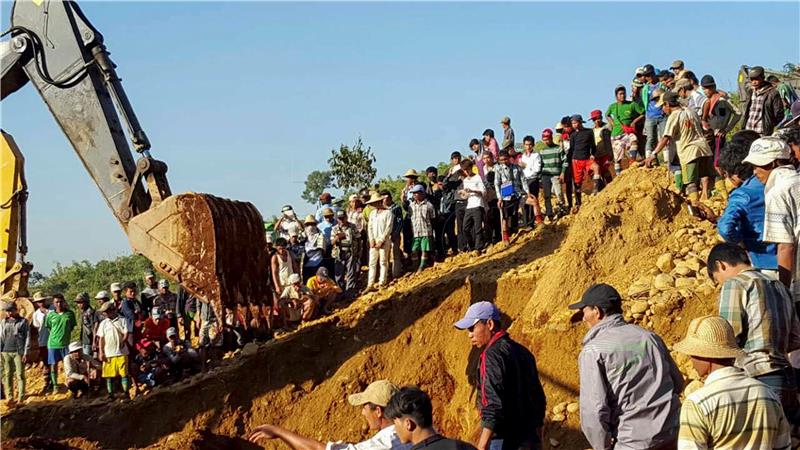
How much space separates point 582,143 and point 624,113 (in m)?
1.07

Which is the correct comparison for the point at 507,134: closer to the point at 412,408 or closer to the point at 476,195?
the point at 476,195

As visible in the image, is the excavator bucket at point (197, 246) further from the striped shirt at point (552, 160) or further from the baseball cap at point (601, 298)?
the striped shirt at point (552, 160)

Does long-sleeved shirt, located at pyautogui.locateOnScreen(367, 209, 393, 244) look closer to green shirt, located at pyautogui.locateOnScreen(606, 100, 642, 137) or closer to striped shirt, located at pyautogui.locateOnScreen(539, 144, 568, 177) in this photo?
striped shirt, located at pyautogui.locateOnScreen(539, 144, 568, 177)

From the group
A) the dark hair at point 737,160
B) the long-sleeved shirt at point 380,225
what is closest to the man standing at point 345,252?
the long-sleeved shirt at point 380,225

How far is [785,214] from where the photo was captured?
648 centimetres

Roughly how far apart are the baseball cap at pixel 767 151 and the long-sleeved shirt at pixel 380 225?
10.5 meters

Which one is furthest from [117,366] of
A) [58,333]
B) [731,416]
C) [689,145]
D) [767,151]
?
[731,416]

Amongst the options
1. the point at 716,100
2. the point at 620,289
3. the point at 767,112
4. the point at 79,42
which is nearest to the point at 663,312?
the point at 620,289

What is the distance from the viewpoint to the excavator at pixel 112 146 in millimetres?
12328

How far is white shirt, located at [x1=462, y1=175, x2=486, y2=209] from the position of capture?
17188 mm

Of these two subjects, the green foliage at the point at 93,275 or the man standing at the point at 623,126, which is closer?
the man standing at the point at 623,126

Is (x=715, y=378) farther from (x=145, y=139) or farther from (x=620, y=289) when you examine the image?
(x=145, y=139)

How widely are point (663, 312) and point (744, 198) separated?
17.3 feet

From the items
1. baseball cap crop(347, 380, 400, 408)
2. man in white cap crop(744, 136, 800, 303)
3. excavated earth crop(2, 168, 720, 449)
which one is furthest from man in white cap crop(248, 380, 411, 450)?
excavated earth crop(2, 168, 720, 449)
